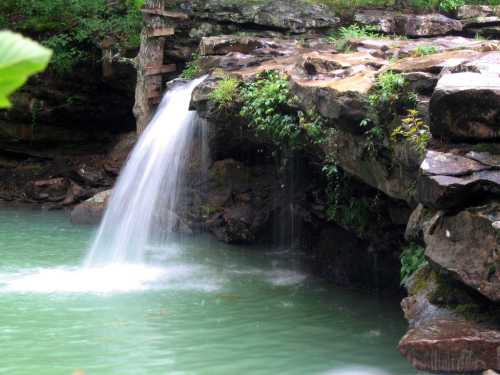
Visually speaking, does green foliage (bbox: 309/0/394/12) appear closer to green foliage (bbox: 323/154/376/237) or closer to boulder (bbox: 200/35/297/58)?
boulder (bbox: 200/35/297/58)

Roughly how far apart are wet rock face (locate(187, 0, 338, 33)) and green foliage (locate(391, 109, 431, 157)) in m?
6.56

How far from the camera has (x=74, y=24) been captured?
14.7 m

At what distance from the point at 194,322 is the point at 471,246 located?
9.28ft

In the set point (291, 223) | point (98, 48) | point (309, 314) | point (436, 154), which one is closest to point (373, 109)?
point (436, 154)

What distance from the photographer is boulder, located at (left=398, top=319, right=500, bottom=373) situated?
4500 millimetres

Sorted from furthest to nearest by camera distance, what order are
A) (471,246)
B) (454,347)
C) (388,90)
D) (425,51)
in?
(425,51), (388,90), (471,246), (454,347)

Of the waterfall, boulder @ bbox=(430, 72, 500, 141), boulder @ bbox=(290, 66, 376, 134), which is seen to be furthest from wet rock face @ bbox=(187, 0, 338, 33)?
boulder @ bbox=(430, 72, 500, 141)

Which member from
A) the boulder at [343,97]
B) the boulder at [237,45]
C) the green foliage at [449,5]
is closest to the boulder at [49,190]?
the boulder at [237,45]

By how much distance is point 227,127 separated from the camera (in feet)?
31.6

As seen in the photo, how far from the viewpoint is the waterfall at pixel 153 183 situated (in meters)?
10.3

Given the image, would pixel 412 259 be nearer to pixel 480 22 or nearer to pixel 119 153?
pixel 480 22

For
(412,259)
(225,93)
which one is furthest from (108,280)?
(412,259)

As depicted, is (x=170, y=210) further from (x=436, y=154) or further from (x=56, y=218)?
(x=436, y=154)

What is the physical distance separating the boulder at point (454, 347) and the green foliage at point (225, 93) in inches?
188
